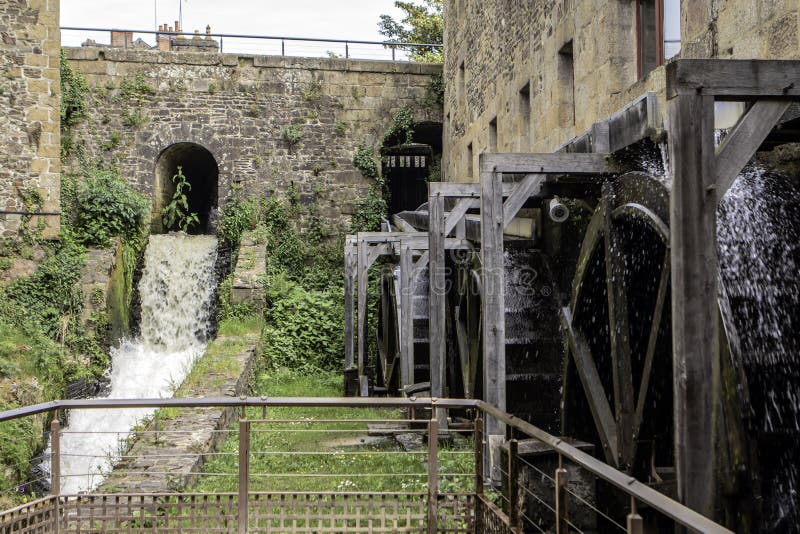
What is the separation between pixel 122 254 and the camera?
52.3ft

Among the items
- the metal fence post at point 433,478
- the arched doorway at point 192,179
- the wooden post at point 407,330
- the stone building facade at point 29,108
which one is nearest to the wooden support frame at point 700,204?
the metal fence post at point 433,478

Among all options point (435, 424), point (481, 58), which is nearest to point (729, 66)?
point (435, 424)

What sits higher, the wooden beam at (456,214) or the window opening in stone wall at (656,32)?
the window opening in stone wall at (656,32)


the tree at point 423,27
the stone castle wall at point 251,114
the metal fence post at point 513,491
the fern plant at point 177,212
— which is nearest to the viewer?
the metal fence post at point 513,491

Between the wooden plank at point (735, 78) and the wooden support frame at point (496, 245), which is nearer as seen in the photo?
the wooden plank at point (735, 78)

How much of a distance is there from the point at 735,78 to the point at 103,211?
14.5m

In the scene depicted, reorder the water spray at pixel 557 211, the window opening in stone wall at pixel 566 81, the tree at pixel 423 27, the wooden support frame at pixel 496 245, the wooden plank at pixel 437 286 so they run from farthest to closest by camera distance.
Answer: the tree at pixel 423 27
the window opening in stone wall at pixel 566 81
the wooden plank at pixel 437 286
the water spray at pixel 557 211
the wooden support frame at pixel 496 245

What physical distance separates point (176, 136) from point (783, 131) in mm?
15514

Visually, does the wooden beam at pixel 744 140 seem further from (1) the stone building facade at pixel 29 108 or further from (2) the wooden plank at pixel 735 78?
(1) the stone building facade at pixel 29 108

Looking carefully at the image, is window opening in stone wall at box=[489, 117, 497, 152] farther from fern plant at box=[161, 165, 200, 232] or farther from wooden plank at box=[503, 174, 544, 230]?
fern plant at box=[161, 165, 200, 232]

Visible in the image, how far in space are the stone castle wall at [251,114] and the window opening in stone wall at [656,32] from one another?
11262 millimetres

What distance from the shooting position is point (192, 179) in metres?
21.3

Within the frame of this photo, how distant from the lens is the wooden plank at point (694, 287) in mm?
3367

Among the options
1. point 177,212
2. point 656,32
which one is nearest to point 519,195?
point 656,32
